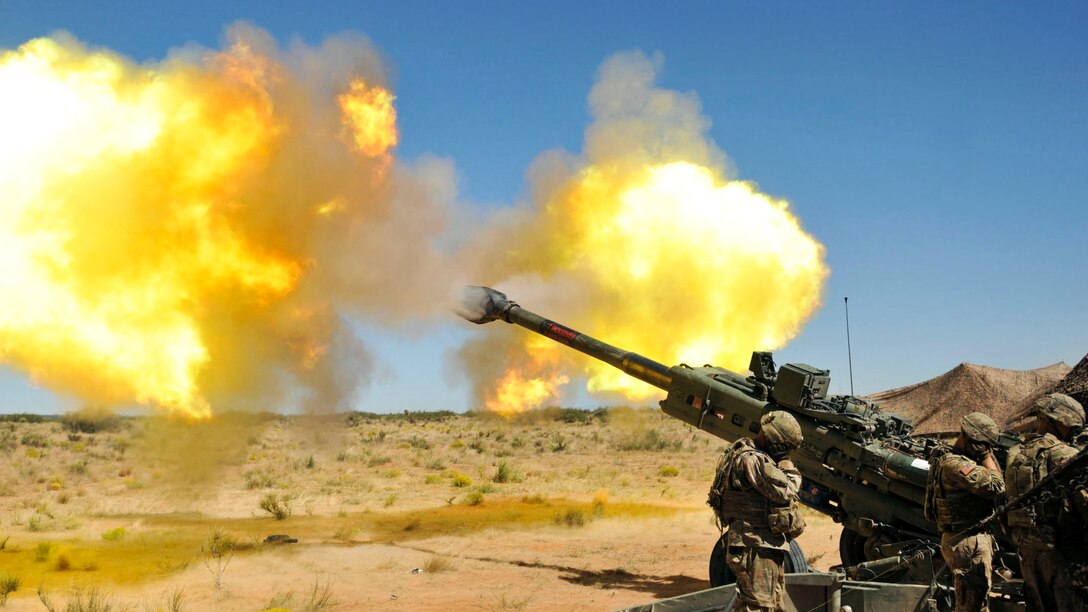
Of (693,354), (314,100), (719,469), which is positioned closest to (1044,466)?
(719,469)

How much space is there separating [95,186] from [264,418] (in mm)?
5851

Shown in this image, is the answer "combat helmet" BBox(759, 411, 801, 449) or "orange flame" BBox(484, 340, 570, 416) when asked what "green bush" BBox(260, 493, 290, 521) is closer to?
"orange flame" BBox(484, 340, 570, 416)

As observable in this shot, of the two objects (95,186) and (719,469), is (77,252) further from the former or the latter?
(719,469)

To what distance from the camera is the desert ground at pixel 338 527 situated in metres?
11.8

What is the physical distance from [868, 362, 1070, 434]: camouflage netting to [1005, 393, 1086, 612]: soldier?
18.7 metres

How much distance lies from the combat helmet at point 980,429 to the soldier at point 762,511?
141 centimetres

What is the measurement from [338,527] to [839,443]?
36.0 ft

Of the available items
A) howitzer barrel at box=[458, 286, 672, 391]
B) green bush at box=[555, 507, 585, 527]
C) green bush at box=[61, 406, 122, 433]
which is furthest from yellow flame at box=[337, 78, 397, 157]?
green bush at box=[61, 406, 122, 433]

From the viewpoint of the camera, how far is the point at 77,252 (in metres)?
14.4

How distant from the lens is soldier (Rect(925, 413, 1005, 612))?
6.70 m

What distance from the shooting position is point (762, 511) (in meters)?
6.95

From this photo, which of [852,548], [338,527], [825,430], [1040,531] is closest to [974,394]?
[852,548]

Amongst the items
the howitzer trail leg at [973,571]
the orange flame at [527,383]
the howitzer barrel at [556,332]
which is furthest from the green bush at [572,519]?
the howitzer trail leg at [973,571]

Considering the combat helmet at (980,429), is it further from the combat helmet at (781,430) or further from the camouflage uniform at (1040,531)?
the combat helmet at (781,430)
